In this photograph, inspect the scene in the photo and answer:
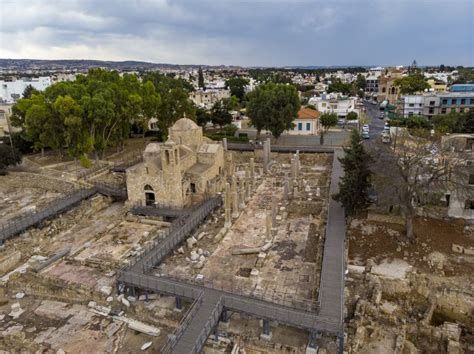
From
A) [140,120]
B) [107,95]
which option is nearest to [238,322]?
[107,95]

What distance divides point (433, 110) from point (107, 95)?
179 feet

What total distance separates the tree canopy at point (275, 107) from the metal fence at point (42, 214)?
22.7 m

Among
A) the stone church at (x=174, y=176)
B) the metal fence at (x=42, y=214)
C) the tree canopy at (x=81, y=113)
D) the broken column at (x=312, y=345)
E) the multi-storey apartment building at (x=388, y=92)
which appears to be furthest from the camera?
the multi-storey apartment building at (x=388, y=92)

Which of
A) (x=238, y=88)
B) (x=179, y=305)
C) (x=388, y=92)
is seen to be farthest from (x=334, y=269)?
(x=238, y=88)

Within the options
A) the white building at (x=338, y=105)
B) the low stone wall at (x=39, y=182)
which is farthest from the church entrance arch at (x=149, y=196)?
the white building at (x=338, y=105)

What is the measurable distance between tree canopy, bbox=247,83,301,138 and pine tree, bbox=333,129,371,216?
2111cm

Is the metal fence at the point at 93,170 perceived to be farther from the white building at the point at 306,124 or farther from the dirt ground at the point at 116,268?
the white building at the point at 306,124

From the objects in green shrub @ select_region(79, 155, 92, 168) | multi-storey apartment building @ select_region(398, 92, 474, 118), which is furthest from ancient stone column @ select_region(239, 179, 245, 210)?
multi-storey apartment building @ select_region(398, 92, 474, 118)

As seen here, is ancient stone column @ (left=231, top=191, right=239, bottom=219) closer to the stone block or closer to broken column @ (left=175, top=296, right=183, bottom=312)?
broken column @ (left=175, top=296, right=183, bottom=312)

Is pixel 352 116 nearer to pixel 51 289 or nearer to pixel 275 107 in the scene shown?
pixel 275 107

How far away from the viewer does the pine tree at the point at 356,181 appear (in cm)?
2345

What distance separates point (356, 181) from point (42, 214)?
23.1 meters

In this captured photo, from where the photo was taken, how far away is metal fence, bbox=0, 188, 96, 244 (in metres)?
24.5

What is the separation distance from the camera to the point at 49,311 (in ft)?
58.9
